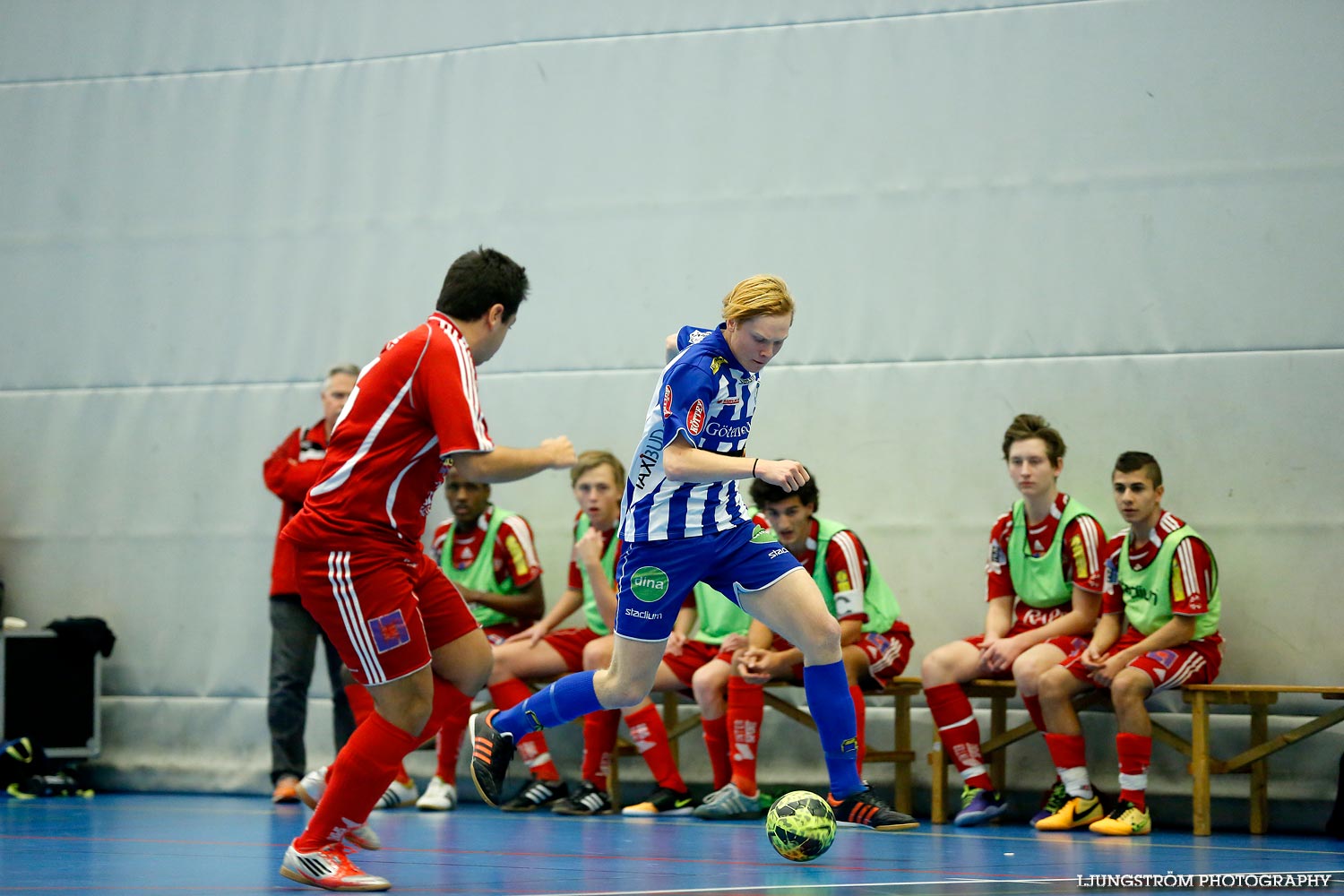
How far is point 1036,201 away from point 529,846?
4.09 m

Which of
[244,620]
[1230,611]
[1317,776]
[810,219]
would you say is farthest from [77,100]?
[1317,776]

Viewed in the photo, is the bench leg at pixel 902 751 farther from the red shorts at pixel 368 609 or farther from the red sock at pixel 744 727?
the red shorts at pixel 368 609

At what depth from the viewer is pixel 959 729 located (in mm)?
6605

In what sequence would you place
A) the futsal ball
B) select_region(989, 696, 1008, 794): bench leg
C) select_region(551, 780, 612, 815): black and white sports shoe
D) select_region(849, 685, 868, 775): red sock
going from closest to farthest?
the futsal ball → select_region(849, 685, 868, 775): red sock → select_region(989, 696, 1008, 794): bench leg → select_region(551, 780, 612, 815): black and white sports shoe

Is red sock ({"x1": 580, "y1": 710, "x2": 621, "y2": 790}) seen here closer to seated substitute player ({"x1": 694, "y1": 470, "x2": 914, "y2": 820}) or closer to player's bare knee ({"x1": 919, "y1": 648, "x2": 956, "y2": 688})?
seated substitute player ({"x1": 694, "y1": 470, "x2": 914, "y2": 820})

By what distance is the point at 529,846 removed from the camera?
5609 millimetres

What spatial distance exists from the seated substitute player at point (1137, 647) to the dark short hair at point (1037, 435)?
30 centimetres

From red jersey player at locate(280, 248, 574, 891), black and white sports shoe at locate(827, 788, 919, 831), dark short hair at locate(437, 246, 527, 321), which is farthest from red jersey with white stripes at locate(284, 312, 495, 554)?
black and white sports shoe at locate(827, 788, 919, 831)

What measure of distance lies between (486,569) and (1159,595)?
11.2ft

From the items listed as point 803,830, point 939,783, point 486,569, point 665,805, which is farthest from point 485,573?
point 803,830

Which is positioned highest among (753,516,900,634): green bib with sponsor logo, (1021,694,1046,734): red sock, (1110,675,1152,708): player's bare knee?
(753,516,900,634): green bib with sponsor logo

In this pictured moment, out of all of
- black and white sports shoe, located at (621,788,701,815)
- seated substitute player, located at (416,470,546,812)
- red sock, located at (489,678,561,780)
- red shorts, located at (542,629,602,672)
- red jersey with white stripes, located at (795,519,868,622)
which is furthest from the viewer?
seated substitute player, located at (416,470,546,812)

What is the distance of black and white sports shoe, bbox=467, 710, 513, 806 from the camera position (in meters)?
5.02

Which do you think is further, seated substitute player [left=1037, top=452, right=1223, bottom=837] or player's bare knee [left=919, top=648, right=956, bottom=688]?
player's bare knee [left=919, top=648, right=956, bottom=688]
